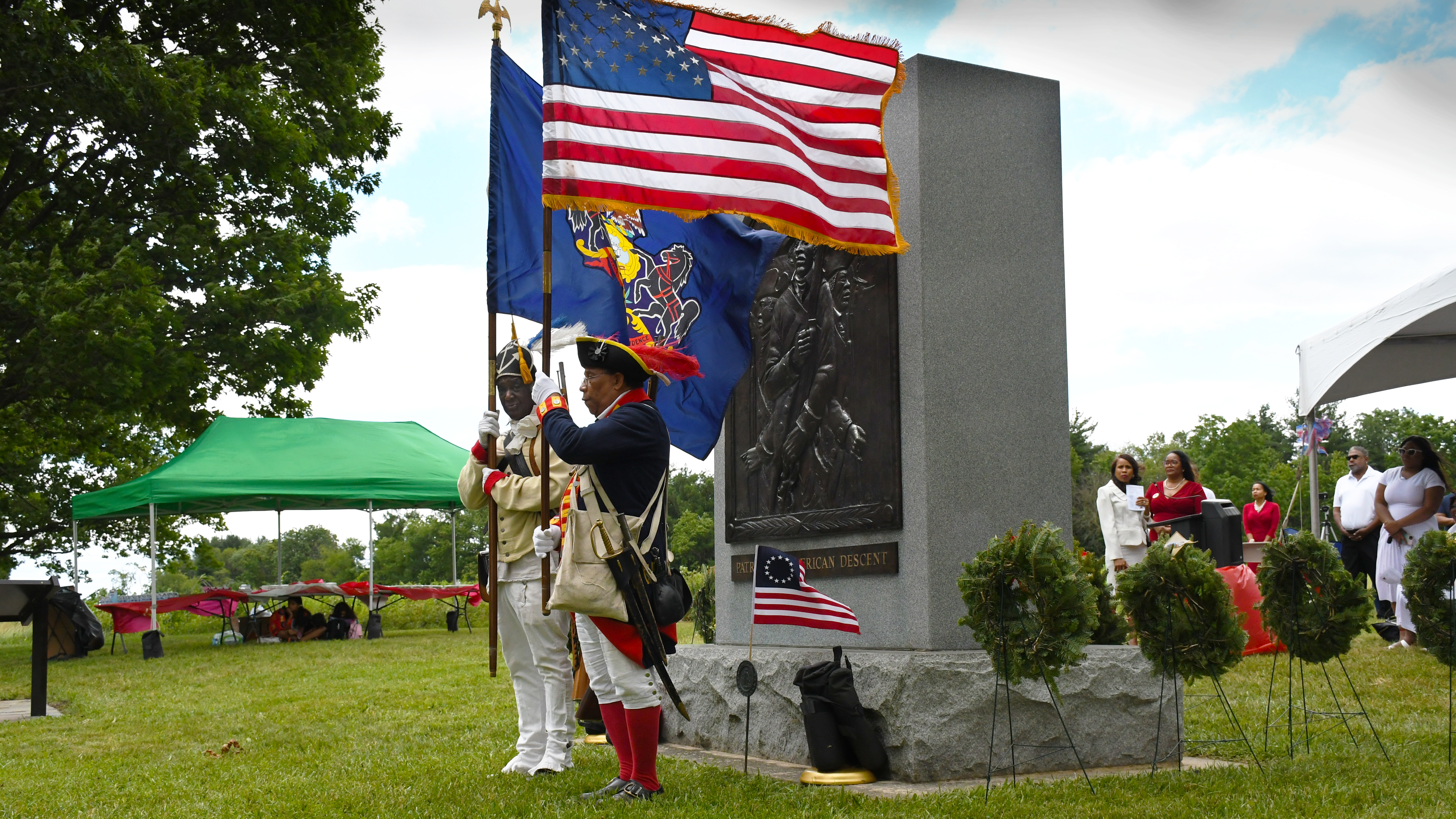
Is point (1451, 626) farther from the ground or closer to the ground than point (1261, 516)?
closer to the ground

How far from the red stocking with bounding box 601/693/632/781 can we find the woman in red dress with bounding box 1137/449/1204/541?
6.96 metres

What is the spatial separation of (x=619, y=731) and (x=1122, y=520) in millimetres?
6969

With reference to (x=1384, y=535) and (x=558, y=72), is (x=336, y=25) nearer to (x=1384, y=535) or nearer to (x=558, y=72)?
(x=558, y=72)

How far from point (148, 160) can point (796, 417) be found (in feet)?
46.6

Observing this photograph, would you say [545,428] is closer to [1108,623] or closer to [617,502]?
[617,502]

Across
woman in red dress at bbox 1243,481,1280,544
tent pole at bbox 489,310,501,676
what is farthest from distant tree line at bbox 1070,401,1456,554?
tent pole at bbox 489,310,501,676

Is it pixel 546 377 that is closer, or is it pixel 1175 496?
pixel 546 377

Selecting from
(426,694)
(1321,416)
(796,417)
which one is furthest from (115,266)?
(1321,416)

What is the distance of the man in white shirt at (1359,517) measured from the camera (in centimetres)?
1165

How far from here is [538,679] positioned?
6484 millimetres

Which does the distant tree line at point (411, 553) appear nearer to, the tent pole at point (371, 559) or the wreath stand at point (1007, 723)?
the tent pole at point (371, 559)

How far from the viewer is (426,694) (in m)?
10.6

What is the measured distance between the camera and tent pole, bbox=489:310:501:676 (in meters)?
5.66

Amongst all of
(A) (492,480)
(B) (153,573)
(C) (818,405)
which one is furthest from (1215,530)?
(B) (153,573)
